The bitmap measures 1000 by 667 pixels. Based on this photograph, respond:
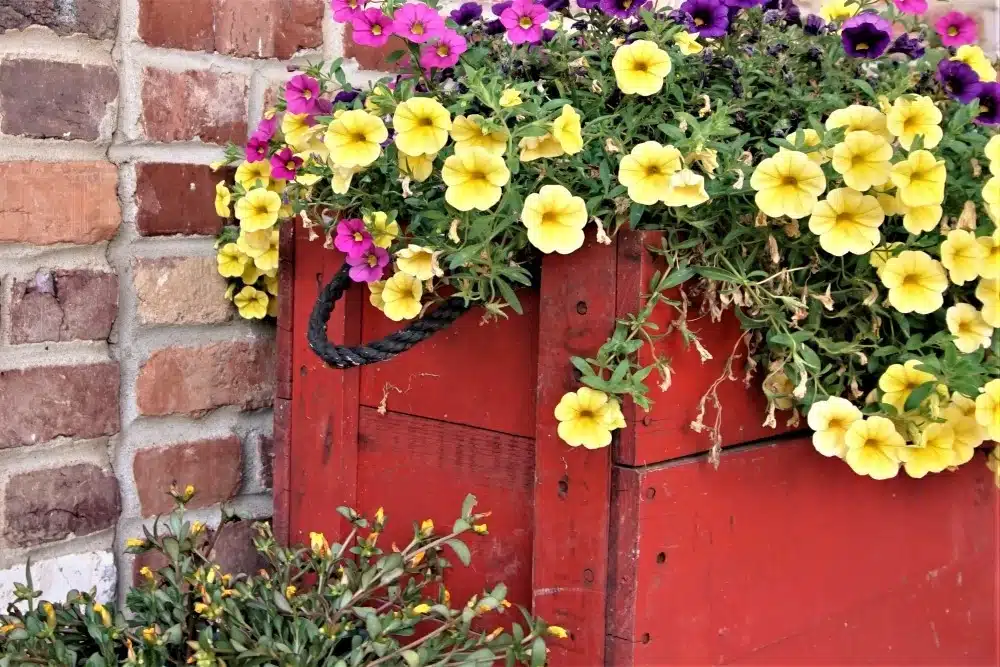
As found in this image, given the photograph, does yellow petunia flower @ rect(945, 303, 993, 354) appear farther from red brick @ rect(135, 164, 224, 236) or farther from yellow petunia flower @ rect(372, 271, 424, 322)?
red brick @ rect(135, 164, 224, 236)

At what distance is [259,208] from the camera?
101 cm

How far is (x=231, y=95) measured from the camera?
43.5 inches

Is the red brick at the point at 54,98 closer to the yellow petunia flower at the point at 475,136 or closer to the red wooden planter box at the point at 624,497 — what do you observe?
the red wooden planter box at the point at 624,497

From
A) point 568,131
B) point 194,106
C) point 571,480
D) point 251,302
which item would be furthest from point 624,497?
point 194,106

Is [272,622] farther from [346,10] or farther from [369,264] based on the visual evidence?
[346,10]

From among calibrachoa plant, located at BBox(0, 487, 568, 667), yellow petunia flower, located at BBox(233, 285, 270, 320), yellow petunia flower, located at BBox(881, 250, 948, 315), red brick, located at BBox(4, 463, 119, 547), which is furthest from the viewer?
yellow petunia flower, located at BBox(233, 285, 270, 320)

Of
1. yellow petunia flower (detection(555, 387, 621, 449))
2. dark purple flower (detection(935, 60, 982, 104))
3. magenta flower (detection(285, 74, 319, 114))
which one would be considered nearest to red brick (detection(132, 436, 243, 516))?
magenta flower (detection(285, 74, 319, 114))

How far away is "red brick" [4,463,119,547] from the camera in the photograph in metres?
0.96

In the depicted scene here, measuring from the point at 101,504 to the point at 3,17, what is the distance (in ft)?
1.52

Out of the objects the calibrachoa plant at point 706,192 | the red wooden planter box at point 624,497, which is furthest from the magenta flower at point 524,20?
the red wooden planter box at point 624,497

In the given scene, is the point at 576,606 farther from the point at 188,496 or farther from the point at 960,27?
Result: the point at 960,27

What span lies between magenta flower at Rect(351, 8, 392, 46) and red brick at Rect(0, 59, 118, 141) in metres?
0.26

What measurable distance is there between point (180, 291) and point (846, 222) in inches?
25.9

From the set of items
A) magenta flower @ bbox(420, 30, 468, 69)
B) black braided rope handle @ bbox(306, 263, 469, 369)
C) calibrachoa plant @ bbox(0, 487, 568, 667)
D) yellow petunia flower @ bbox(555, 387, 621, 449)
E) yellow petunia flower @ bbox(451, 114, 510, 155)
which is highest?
magenta flower @ bbox(420, 30, 468, 69)
